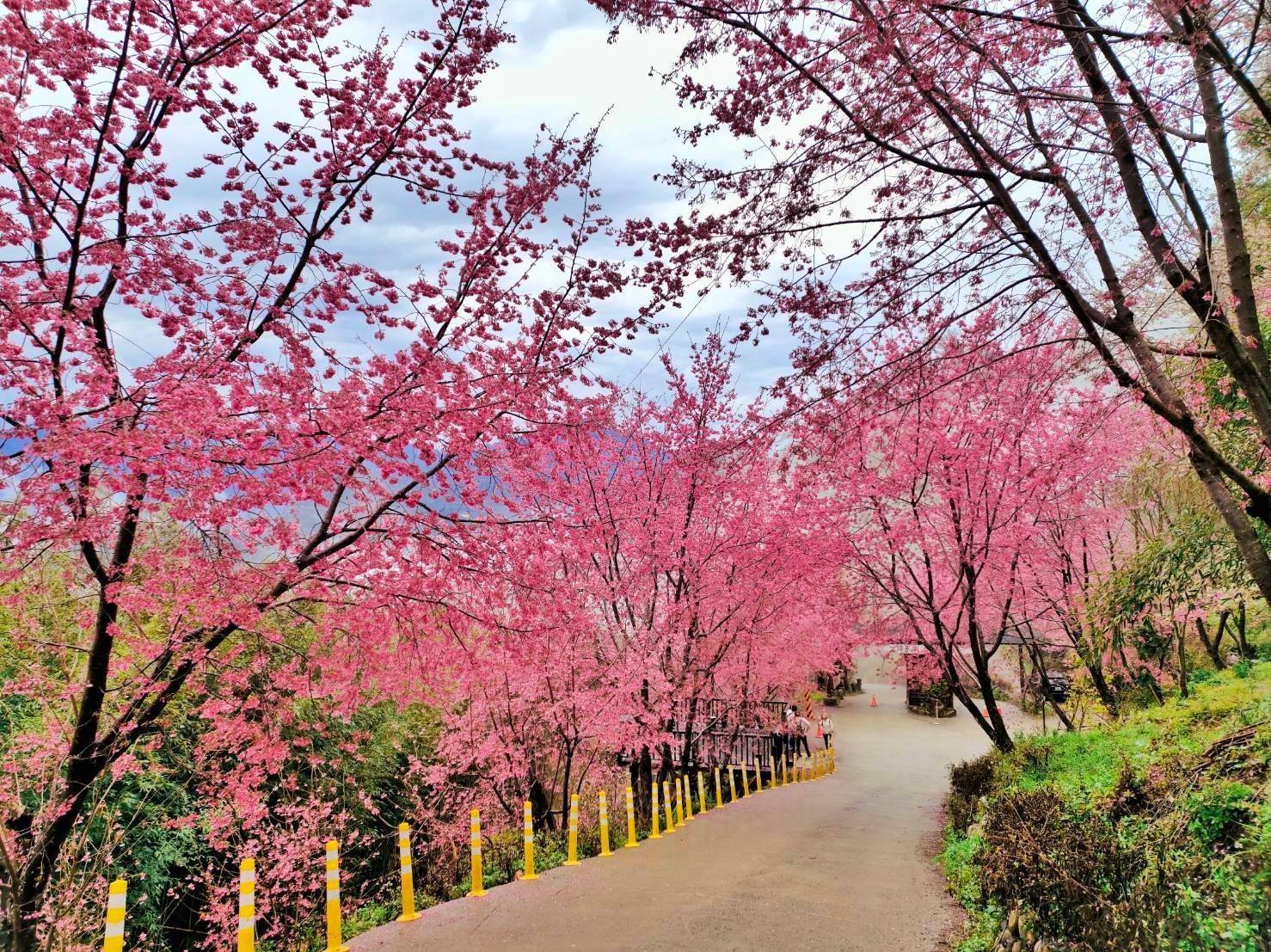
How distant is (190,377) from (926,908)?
27.0 feet

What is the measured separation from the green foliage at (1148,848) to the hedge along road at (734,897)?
805 mm

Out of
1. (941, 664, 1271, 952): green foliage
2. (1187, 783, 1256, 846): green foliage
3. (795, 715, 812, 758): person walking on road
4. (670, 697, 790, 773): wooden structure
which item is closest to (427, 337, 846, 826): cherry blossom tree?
(670, 697, 790, 773): wooden structure

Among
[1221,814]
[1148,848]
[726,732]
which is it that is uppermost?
[1221,814]

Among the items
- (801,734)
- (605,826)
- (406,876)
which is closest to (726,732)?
(801,734)

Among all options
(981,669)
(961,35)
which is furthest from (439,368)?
(981,669)

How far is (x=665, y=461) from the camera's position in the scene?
12586 millimetres

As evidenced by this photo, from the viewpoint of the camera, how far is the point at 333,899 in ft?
16.1

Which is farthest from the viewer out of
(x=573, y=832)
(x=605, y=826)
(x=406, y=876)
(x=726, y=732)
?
(x=726, y=732)

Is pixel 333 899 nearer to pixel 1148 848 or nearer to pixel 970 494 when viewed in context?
pixel 1148 848

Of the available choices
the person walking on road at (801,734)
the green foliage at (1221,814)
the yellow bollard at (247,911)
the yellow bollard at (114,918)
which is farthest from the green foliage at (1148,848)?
the person walking on road at (801,734)

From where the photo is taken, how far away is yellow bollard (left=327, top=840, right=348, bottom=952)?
4.89 metres

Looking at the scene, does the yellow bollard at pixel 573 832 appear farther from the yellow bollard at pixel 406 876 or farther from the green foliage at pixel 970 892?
the green foliage at pixel 970 892

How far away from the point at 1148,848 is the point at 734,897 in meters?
4.05

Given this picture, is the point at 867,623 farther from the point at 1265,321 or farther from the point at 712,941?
the point at 712,941
